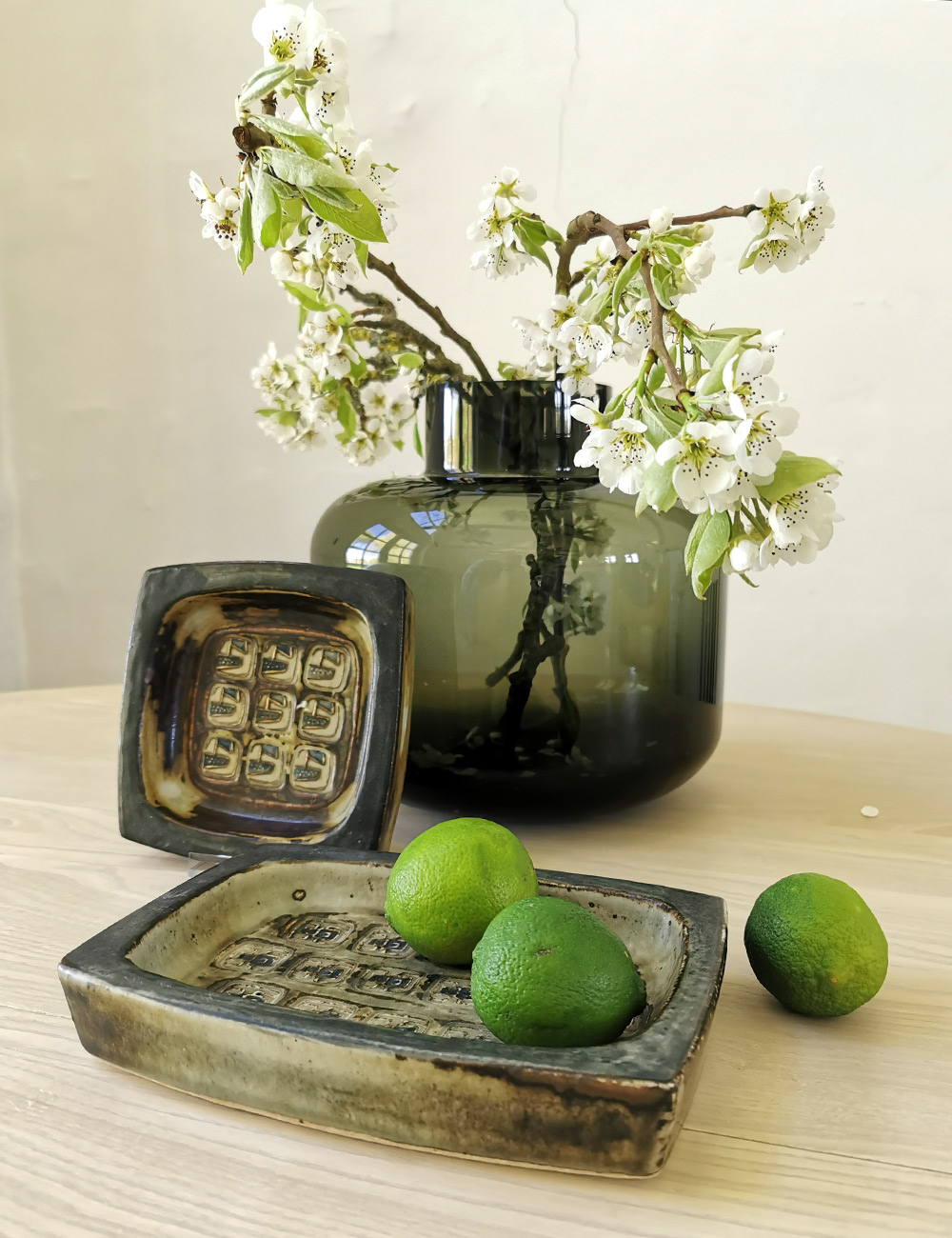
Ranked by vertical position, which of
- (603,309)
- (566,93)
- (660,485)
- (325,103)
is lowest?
(660,485)

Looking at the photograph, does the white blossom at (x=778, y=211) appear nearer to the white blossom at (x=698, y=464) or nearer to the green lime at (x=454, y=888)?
the white blossom at (x=698, y=464)

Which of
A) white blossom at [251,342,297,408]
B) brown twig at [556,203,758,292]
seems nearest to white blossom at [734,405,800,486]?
brown twig at [556,203,758,292]

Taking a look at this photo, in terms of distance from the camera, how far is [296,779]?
2.48 ft

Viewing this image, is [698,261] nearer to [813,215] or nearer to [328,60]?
[813,215]

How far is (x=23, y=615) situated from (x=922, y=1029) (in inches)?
80.8

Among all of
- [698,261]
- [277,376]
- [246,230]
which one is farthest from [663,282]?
[277,376]

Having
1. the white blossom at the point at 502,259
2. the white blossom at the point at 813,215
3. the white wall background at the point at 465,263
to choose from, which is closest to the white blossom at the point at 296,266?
the white blossom at the point at 502,259

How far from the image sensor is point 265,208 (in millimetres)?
562

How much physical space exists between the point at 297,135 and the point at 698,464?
28 cm

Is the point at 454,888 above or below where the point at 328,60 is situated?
below

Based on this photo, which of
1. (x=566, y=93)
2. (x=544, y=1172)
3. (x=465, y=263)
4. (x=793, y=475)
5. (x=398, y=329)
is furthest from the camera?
(x=465, y=263)

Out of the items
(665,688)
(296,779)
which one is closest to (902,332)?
(665,688)

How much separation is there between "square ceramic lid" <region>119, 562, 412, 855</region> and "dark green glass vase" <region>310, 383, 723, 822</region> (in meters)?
0.06

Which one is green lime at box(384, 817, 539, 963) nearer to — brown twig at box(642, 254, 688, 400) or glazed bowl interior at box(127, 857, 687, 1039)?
glazed bowl interior at box(127, 857, 687, 1039)
